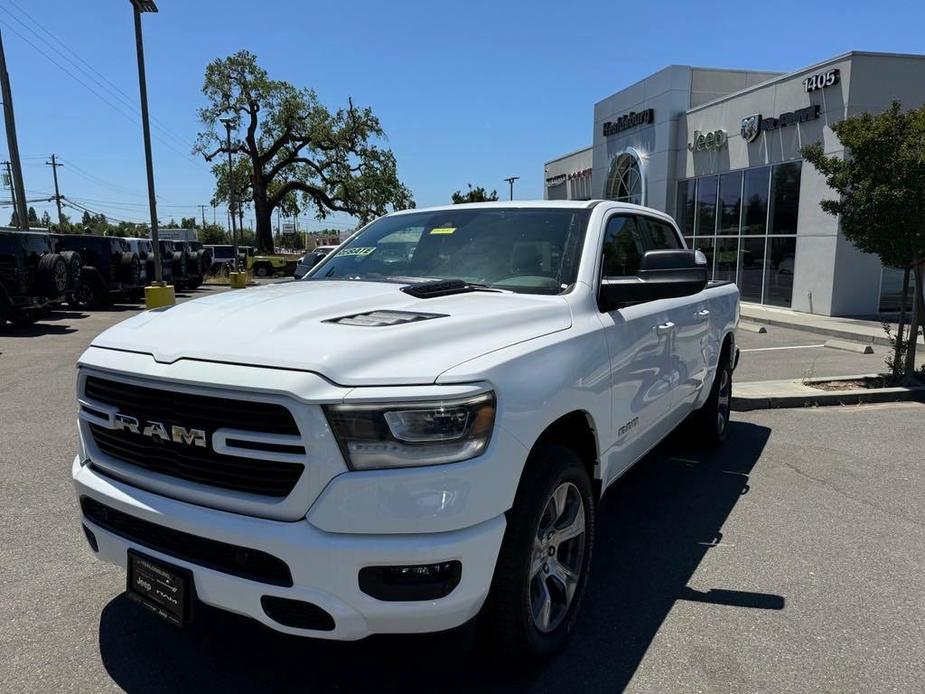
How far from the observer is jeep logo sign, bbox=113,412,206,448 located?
2.28m

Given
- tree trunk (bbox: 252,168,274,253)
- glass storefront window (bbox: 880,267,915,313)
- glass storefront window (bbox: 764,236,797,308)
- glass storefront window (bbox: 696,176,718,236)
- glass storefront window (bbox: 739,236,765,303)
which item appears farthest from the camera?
tree trunk (bbox: 252,168,274,253)

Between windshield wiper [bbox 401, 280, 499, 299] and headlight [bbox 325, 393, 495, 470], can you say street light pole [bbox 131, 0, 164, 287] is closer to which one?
windshield wiper [bbox 401, 280, 499, 299]

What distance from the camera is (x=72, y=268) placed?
51.0 feet

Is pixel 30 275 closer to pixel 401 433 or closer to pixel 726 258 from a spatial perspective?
pixel 401 433

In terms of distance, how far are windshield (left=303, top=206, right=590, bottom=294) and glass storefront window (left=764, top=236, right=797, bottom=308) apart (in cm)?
1533

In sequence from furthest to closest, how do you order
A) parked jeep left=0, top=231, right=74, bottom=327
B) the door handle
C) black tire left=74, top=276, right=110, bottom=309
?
black tire left=74, top=276, right=110, bottom=309 → parked jeep left=0, top=231, right=74, bottom=327 → the door handle

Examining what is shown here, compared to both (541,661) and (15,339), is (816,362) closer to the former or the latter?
(541,661)

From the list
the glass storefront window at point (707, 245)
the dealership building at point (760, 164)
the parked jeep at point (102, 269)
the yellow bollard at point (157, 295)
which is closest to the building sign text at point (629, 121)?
the dealership building at point (760, 164)

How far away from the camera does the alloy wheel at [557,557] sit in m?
2.68

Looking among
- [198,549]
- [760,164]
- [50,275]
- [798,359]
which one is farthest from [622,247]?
[760,164]

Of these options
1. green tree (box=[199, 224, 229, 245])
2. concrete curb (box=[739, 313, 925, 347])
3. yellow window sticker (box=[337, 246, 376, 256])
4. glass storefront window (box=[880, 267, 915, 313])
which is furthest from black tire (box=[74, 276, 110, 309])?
green tree (box=[199, 224, 229, 245])

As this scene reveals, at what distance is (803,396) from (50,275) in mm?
14564

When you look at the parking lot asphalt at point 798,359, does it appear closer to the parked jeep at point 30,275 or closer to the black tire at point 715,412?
the black tire at point 715,412

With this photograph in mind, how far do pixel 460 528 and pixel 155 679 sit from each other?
1.47m
